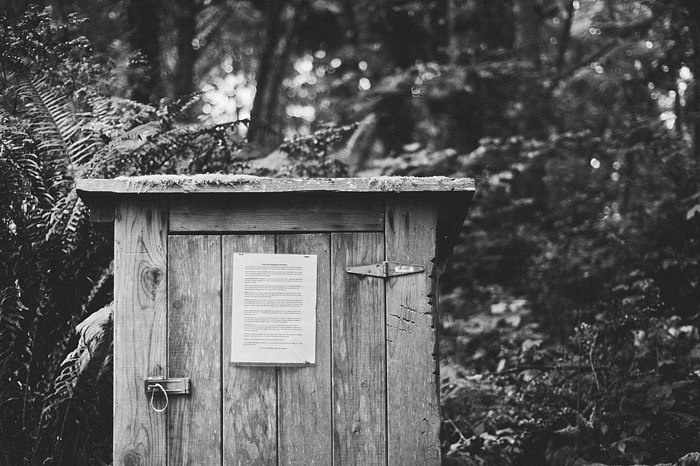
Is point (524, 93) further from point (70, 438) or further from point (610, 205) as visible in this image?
point (70, 438)

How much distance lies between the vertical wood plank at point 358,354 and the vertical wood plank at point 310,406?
39 millimetres

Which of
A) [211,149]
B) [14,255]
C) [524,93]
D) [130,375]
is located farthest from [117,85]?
[524,93]

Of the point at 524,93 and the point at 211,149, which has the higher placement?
the point at 524,93

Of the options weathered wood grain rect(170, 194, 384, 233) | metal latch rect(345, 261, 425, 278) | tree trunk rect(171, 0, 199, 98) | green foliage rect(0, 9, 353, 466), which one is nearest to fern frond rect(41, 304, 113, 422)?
green foliage rect(0, 9, 353, 466)

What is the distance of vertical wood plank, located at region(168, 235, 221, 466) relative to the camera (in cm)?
310

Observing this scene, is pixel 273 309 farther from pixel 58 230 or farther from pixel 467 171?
pixel 467 171

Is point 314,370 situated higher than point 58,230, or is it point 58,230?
point 58,230

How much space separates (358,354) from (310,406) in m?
0.34

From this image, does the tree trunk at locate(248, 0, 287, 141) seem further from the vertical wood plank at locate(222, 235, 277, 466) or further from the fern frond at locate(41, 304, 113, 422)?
the vertical wood plank at locate(222, 235, 277, 466)

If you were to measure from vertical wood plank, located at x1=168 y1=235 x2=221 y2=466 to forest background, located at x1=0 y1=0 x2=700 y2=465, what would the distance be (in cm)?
78

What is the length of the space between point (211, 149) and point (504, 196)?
4302 mm

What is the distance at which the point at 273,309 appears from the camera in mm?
3127

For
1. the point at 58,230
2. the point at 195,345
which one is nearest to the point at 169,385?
the point at 195,345

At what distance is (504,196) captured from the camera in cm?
817
